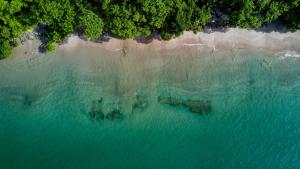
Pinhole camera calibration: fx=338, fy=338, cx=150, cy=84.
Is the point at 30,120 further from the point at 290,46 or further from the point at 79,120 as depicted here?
the point at 290,46

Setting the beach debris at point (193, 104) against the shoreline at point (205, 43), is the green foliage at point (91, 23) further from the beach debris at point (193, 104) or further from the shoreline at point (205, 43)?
the beach debris at point (193, 104)

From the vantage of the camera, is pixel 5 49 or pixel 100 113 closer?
pixel 5 49

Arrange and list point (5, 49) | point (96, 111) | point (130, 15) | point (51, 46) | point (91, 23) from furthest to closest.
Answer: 1. point (96, 111)
2. point (51, 46)
3. point (5, 49)
4. point (91, 23)
5. point (130, 15)

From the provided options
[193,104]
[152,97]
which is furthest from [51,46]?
[193,104]

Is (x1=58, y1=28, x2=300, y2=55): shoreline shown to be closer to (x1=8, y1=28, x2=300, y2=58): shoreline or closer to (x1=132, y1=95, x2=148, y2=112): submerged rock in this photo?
(x1=8, y1=28, x2=300, y2=58): shoreline

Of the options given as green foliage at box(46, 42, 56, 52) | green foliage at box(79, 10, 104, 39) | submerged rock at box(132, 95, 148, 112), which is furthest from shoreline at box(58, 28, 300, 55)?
submerged rock at box(132, 95, 148, 112)

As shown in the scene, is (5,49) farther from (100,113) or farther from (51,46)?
(100,113)

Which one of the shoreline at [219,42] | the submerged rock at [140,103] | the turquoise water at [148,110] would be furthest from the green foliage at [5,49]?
the submerged rock at [140,103]
